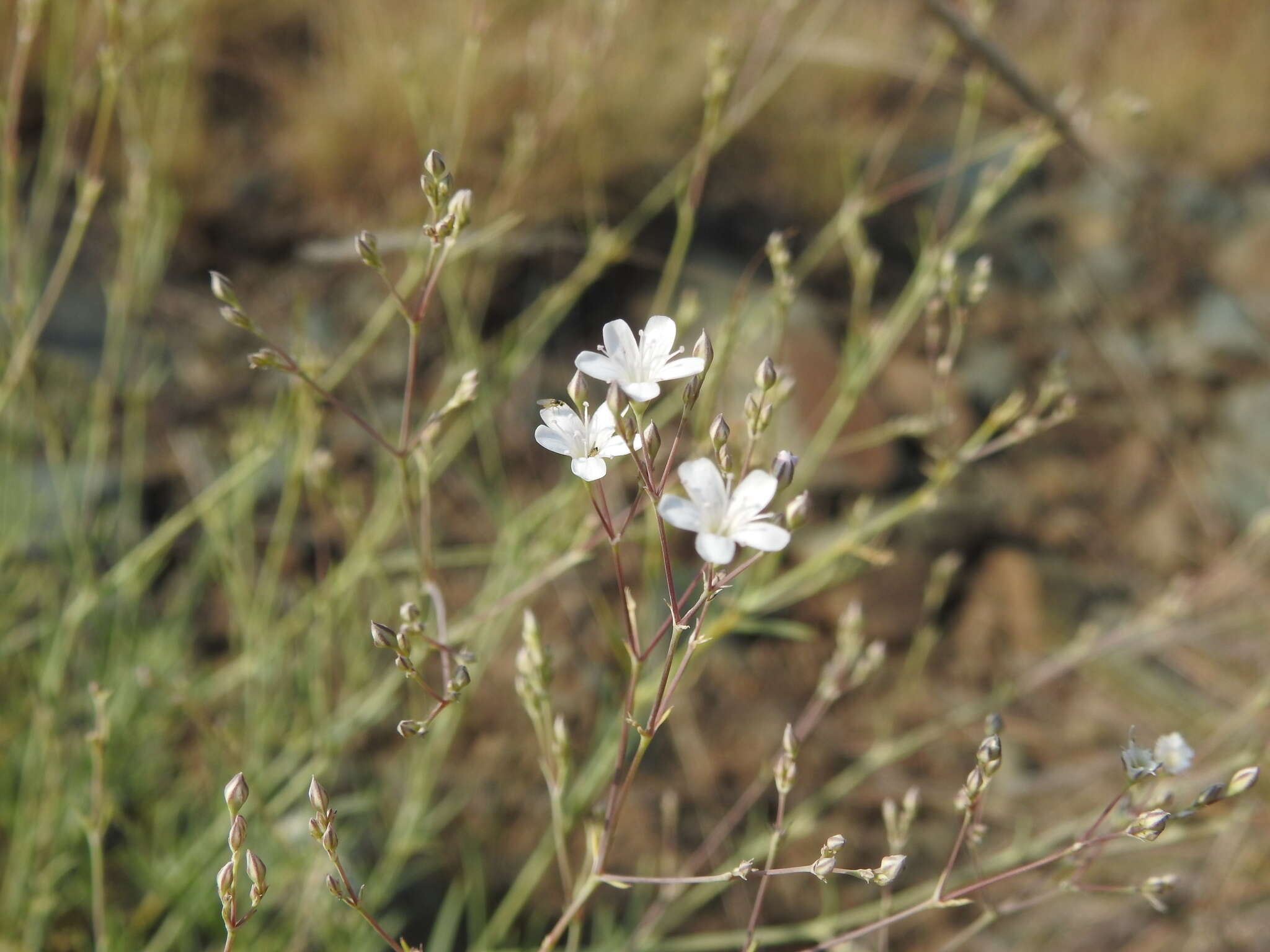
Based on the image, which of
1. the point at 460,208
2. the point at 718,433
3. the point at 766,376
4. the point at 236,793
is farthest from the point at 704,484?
the point at 236,793

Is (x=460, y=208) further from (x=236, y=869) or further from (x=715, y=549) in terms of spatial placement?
(x=236, y=869)

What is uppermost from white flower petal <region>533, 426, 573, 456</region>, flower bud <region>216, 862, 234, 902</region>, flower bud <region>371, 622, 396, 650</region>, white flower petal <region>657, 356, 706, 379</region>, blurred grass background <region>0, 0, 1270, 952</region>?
white flower petal <region>657, 356, 706, 379</region>

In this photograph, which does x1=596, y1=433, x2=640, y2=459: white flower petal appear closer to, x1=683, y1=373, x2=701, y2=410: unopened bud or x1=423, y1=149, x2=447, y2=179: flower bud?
x1=683, y1=373, x2=701, y2=410: unopened bud

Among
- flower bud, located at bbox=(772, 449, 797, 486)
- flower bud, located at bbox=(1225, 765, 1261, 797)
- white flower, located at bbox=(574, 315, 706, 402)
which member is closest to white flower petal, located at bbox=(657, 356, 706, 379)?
white flower, located at bbox=(574, 315, 706, 402)

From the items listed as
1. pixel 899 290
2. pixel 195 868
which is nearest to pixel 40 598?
pixel 195 868

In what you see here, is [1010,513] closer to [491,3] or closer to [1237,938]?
[1237,938]

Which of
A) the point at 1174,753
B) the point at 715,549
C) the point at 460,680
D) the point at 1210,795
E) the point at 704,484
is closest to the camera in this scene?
the point at 715,549
